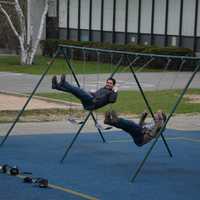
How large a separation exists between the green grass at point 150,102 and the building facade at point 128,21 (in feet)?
46.2

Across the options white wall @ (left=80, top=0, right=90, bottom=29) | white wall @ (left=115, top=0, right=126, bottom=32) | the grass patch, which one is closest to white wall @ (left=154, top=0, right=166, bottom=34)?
white wall @ (left=115, top=0, right=126, bottom=32)

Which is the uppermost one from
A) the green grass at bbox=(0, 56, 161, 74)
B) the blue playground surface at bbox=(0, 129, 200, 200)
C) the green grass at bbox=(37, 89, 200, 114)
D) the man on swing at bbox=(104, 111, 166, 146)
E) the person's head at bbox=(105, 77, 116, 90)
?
the person's head at bbox=(105, 77, 116, 90)

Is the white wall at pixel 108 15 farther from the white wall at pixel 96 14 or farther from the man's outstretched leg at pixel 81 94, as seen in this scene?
the man's outstretched leg at pixel 81 94

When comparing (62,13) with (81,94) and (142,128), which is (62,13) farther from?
(142,128)

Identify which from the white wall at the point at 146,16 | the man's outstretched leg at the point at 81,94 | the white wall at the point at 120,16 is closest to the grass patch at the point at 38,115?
the man's outstretched leg at the point at 81,94

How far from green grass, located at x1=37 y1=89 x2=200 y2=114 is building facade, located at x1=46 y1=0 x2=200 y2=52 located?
1409 cm

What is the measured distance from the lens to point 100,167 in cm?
1160

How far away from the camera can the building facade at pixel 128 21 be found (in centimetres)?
3809

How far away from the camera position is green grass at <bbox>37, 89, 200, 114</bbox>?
19.6m

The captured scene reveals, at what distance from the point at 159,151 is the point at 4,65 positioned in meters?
23.7

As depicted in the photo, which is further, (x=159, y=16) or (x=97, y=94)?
(x=159, y=16)

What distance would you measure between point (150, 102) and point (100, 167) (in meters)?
9.53

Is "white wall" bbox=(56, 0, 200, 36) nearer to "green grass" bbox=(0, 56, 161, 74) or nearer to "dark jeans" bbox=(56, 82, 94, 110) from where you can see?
"green grass" bbox=(0, 56, 161, 74)

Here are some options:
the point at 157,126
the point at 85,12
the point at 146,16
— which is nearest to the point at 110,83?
the point at 157,126
